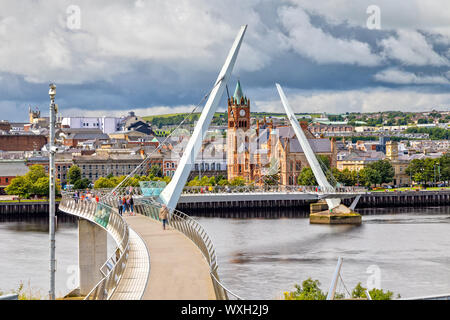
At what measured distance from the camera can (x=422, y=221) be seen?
5025 cm

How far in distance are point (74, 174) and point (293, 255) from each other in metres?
53.7

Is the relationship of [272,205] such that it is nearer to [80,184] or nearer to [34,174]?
[80,184]

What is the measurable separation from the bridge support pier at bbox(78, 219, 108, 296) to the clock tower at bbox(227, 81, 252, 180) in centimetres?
6458

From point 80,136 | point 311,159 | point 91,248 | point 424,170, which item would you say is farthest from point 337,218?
point 80,136

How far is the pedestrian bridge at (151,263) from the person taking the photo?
33.9 ft

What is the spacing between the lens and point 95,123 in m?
170

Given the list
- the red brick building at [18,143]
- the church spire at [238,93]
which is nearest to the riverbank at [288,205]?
the church spire at [238,93]

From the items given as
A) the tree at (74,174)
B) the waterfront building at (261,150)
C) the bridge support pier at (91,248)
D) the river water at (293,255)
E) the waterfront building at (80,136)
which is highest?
the waterfront building at (80,136)

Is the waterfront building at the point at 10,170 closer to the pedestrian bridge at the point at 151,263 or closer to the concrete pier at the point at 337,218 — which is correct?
the concrete pier at the point at 337,218

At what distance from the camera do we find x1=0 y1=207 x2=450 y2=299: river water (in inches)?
977

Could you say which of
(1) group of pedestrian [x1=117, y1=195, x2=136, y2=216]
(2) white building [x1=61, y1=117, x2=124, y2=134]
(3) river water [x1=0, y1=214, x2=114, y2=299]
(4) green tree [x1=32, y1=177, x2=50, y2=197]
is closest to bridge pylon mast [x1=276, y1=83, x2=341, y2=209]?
(3) river water [x1=0, y1=214, x2=114, y2=299]

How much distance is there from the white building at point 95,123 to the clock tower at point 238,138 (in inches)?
2875
